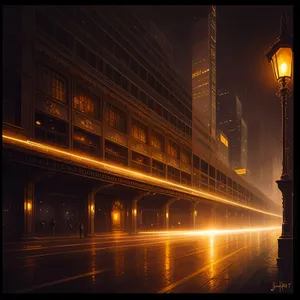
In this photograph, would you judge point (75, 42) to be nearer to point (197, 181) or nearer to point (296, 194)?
point (296, 194)

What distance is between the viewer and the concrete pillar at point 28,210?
27578 millimetres

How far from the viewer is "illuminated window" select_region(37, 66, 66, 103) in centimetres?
3406

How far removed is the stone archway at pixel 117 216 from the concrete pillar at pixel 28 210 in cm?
1774

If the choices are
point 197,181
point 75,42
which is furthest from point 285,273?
point 197,181

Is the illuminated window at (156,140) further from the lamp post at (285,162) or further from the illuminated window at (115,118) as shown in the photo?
the lamp post at (285,162)

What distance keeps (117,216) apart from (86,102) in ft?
47.0

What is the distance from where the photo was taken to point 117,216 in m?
46.3

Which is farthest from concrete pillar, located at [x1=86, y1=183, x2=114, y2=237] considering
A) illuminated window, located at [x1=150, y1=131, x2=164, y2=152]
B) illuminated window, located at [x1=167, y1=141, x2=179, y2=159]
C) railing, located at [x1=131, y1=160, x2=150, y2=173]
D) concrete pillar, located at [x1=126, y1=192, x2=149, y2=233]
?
illuminated window, located at [x1=167, y1=141, x2=179, y2=159]

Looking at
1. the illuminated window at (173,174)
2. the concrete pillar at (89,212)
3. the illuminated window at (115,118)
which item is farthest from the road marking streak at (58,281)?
the illuminated window at (173,174)

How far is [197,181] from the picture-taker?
7619cm

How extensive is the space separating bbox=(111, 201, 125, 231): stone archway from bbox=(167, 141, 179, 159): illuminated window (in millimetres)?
19204

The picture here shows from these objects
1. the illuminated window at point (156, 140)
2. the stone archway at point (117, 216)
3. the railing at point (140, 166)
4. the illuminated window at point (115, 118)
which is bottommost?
the stone archway at point (117, 216)

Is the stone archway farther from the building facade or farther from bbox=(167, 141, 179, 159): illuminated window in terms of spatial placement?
bbox=(167, 141, 179, 159): illuminated window

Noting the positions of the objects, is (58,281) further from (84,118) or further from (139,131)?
(139,131)
